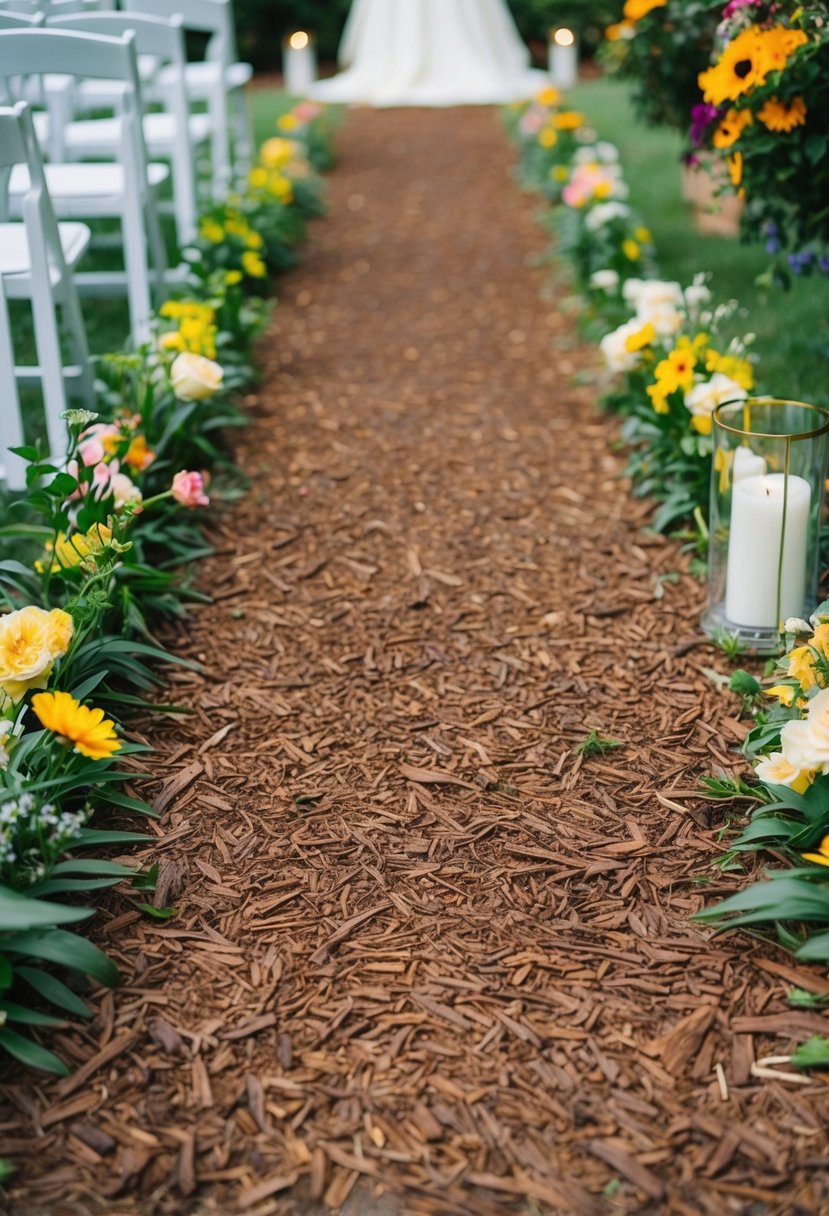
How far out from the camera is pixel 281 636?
9.92 feet

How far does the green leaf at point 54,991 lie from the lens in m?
1.90

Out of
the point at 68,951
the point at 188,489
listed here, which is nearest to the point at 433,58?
the point at 188,489

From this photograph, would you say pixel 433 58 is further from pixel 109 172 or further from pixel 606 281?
pixel 109 172

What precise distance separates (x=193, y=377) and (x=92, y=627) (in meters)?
1.20

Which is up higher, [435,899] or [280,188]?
[280,188]

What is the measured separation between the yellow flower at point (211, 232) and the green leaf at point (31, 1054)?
3806 mm

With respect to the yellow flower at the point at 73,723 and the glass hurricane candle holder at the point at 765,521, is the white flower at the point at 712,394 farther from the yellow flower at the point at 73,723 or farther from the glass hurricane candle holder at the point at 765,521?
the yellow flower at the point at 73,723

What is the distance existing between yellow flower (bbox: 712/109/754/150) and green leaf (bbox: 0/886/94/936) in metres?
2.74

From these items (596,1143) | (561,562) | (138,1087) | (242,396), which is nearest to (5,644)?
(138,1087)

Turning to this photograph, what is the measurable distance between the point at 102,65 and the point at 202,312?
2.51 ft

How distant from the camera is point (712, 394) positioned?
325 centimetres

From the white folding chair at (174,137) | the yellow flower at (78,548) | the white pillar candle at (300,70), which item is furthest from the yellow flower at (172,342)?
the white pillar candle at (300,70)

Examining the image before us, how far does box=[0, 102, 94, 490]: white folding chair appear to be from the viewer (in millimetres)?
2963

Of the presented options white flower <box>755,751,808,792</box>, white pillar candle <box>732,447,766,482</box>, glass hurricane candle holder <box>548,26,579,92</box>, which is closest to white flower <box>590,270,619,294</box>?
white pillar candle <box>732,447,766,482</box>
